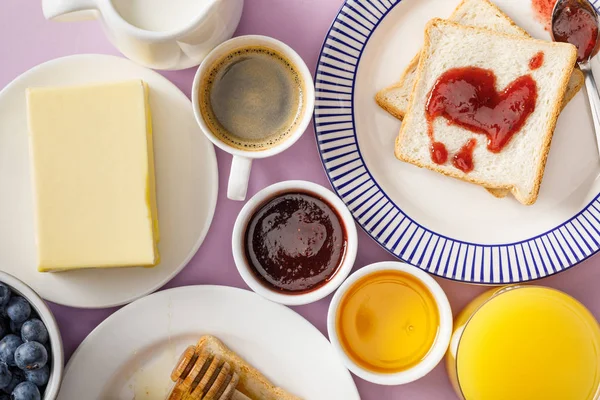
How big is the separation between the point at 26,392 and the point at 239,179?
2.01 ft

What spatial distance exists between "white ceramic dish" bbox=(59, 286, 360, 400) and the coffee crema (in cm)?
35

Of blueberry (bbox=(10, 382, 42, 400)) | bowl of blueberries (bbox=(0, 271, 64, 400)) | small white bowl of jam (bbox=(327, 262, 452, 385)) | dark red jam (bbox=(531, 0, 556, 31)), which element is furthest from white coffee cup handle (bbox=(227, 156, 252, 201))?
dark red jam (bbox=(531, 0, 556, 31))

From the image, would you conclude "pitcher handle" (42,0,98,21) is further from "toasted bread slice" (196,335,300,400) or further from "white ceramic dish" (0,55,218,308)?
"toasted bread slice" (196,335,300,400)

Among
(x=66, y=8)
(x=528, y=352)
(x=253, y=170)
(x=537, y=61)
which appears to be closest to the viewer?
(x=66, y=8)

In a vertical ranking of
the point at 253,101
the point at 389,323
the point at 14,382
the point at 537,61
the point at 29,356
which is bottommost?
the point at 14,382

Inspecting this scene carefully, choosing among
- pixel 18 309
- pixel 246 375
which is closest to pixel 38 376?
pixel 18 309

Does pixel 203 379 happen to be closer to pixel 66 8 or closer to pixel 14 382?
pixel 14 382

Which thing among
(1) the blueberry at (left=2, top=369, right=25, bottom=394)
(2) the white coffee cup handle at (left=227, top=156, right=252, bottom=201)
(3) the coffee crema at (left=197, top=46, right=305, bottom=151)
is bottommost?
(1) the blueberry at (left=2, top=369, right=25, bottom=394)

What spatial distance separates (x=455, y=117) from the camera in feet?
4.27

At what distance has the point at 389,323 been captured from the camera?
4.45 ft

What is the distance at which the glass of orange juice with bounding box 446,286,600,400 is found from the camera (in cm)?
120

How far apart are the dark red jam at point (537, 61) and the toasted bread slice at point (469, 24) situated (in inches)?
2.1

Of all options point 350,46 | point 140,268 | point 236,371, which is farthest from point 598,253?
point 140,268

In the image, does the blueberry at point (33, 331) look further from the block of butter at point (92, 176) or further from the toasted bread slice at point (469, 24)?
the toasted bread slice at point (469, 24)
